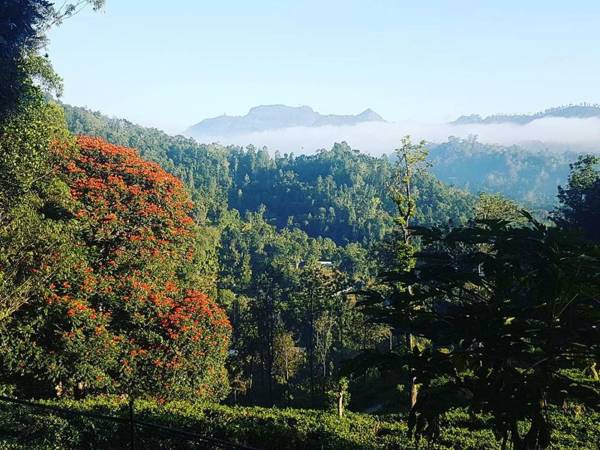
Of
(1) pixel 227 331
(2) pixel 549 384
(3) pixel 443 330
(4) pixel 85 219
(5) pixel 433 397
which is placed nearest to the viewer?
(2) pixel 549 384

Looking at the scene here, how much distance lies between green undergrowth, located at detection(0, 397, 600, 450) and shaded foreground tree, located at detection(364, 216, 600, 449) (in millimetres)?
7092

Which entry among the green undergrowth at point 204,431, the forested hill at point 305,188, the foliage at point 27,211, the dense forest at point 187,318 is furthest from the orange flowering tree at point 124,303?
the forested hill at point 305,188

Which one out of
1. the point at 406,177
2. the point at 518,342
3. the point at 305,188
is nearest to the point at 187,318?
the point at 406,177

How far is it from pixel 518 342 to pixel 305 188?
498ft

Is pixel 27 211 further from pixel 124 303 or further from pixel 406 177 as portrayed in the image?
pixel 406 177

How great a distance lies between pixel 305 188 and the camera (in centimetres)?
15512

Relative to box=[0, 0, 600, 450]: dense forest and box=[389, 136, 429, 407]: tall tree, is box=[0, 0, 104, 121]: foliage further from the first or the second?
box=[389, 136, 429, 407]: tall tree

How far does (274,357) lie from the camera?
143 feet

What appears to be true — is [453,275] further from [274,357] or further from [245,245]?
[245,245]

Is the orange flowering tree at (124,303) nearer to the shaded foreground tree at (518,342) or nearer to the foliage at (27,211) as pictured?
the foliage at (27,211)

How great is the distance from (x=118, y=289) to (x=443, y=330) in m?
15.8

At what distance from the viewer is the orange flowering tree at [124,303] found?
16.1 metres

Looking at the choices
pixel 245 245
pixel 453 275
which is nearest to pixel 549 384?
pixel 453 275

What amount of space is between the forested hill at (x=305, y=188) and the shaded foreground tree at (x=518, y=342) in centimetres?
10202
